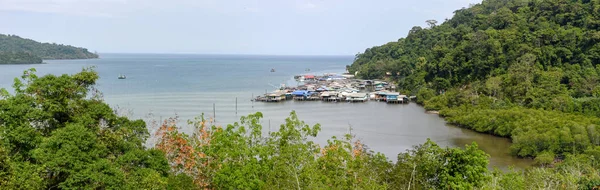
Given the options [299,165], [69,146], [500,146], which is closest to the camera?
[69,146]

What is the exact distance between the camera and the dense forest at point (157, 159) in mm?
8109

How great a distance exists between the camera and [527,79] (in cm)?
3033

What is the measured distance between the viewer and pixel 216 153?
9125mm

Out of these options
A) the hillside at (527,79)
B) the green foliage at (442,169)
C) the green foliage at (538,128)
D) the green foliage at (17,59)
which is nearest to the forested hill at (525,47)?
the hillside at (527,79)

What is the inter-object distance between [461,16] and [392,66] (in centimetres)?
1551

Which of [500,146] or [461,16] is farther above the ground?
[461,16]

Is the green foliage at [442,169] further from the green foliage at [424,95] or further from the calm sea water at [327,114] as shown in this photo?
→ the green foliage at [424,95]

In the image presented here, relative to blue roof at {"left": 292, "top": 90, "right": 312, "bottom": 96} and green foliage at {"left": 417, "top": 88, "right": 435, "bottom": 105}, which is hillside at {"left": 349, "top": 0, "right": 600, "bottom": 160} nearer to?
green foliage at {"left": 417, "top": 88, "right": 435, "bottom": 105}

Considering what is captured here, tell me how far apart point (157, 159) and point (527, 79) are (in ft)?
93.3

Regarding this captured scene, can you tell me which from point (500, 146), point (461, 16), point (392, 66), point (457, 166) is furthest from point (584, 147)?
point (461, 16)

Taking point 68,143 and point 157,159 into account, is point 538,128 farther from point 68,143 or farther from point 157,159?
point 68,143

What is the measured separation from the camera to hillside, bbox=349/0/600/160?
65.0 feet

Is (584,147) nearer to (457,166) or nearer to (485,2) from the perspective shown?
(457,166)

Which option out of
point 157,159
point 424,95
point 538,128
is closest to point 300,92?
point 424,95
